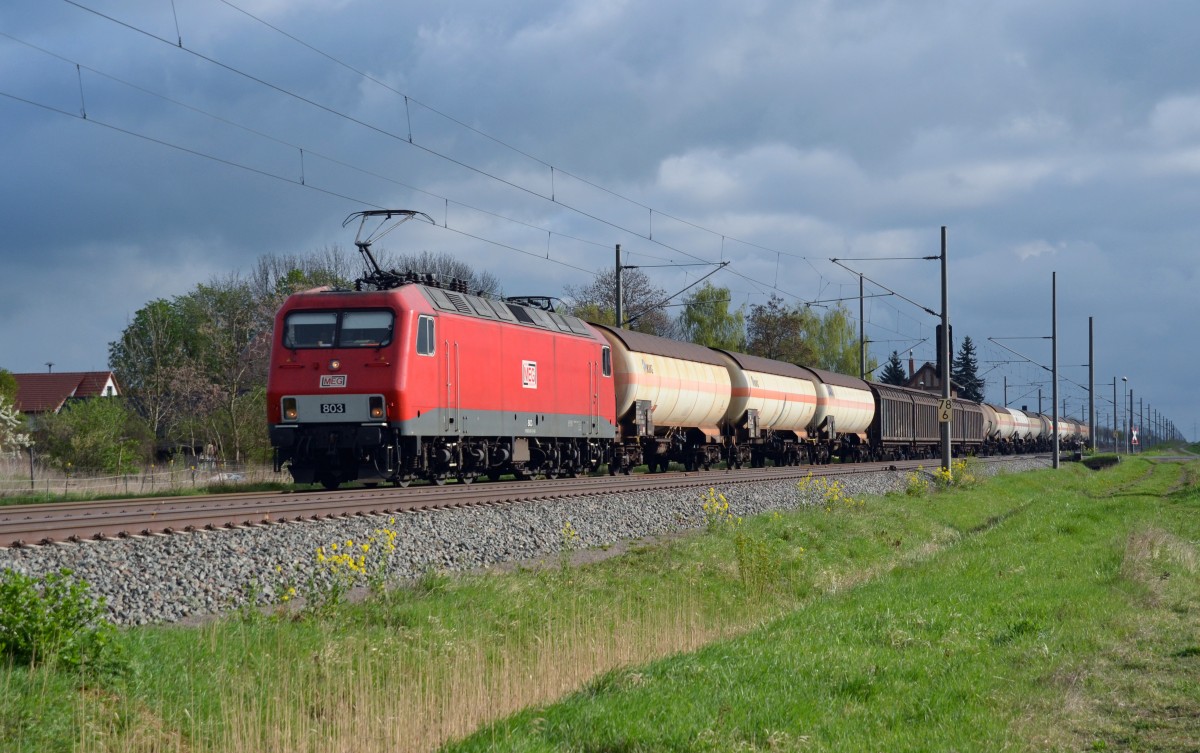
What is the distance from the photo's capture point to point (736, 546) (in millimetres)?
15297

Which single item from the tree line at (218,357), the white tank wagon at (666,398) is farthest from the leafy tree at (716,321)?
the white tank wagon at (666,398)

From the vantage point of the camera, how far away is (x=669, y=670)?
27.7 ft

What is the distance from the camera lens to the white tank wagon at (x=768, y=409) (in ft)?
128

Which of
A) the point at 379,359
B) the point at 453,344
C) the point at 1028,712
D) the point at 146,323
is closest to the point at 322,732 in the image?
the point at 1028,712

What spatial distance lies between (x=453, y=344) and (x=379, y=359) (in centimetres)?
223

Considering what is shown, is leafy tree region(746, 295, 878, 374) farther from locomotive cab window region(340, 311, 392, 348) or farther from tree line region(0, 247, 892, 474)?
locomotive cab window region(340, 311, 392, 348)

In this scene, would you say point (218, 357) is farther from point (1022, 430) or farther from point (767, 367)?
point (1022, 430)

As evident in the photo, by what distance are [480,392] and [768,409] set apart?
18.9m

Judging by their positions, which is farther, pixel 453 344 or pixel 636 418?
pixel 636 418

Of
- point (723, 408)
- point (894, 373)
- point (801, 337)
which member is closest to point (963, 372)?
point (894, 373)

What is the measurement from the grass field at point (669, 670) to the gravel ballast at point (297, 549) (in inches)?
39.1

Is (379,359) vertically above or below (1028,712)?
above

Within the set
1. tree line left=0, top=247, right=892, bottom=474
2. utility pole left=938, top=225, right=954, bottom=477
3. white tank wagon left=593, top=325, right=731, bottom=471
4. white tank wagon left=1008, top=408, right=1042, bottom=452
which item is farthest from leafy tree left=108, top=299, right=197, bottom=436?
white tank wagon left=1008, top=408, right=1042, bottom=452

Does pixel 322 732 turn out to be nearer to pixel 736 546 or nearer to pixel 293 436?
pixel 736 546
